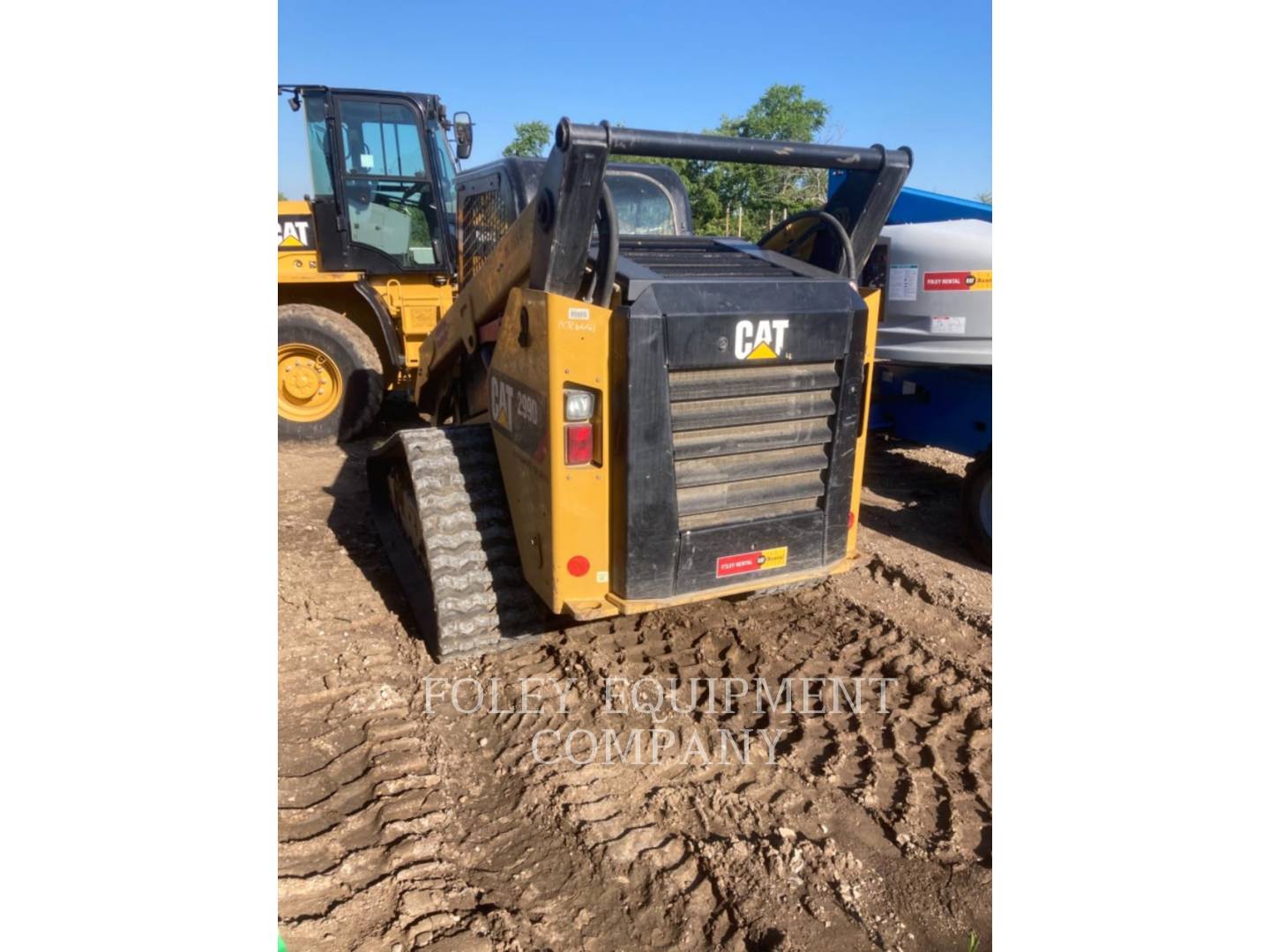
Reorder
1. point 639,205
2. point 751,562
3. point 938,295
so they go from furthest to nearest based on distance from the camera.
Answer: point 938,295 → point 639,205 → point 751,562

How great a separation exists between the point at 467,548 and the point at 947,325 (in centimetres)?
317

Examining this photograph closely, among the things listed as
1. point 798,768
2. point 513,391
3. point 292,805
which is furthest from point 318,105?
point 798,768

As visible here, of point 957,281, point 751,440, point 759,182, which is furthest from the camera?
point 759,182

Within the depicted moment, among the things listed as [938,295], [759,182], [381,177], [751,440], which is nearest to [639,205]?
[938,295]

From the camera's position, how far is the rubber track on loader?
3457 millimetres

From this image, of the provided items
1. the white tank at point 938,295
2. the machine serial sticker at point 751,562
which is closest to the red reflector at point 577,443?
the machine serial sticker at point 751,562

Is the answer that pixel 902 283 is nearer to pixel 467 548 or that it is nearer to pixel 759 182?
pixel 467 548

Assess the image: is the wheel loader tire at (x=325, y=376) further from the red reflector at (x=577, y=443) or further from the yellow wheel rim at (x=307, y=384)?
the red reflector at (x=577, y=443)

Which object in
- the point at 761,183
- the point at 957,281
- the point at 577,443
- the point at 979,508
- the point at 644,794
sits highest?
the point at 761,183

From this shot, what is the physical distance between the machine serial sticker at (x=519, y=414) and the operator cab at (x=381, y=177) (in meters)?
3.80

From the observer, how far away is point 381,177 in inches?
263

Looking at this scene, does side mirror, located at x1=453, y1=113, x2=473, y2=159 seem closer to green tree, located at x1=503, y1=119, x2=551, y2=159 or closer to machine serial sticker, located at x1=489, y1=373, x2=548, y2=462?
machine serial sticker, located at x1=489, y1=373, x2=548, y2=462

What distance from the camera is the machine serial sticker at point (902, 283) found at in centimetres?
507

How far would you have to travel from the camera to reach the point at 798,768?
2.89 metres
